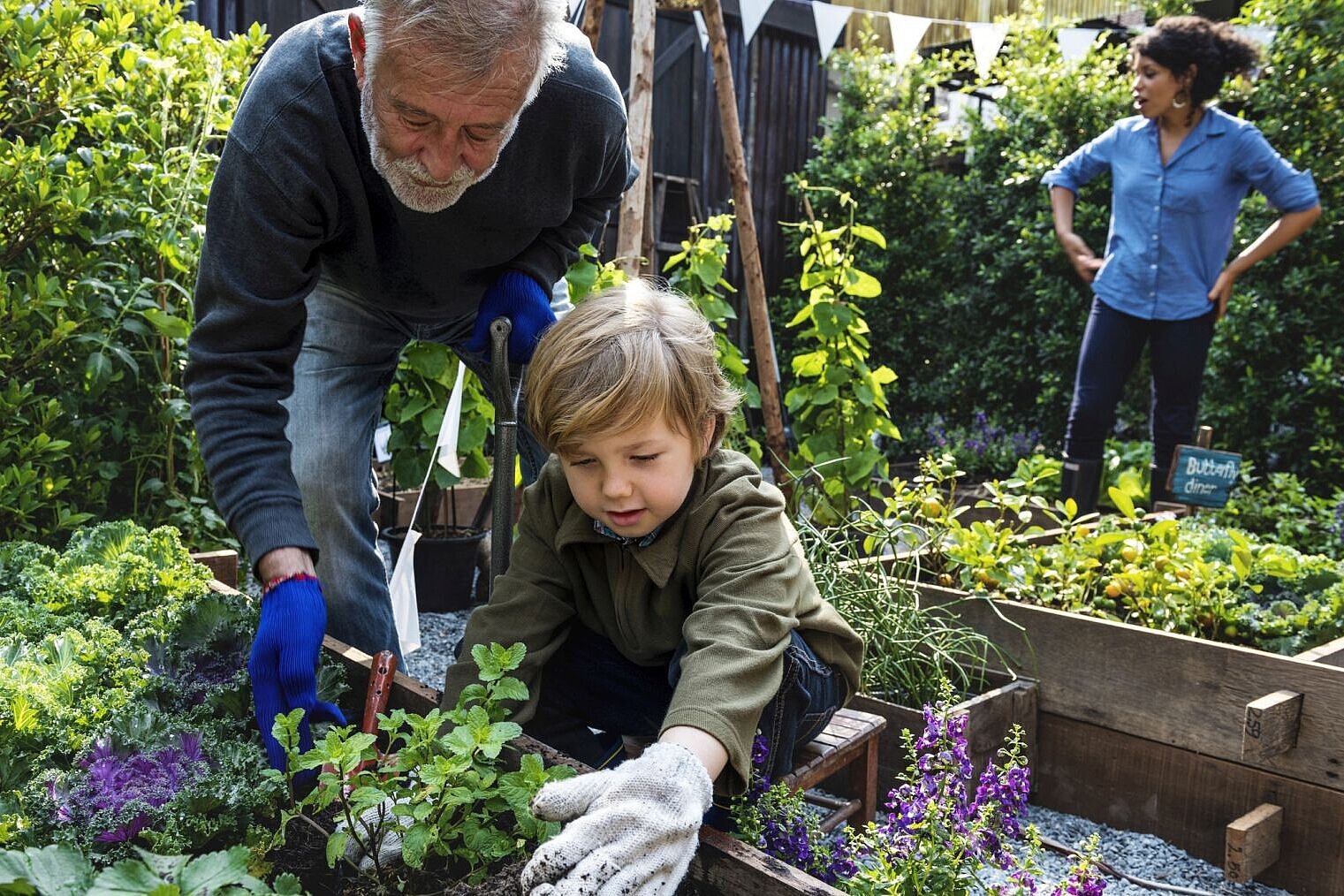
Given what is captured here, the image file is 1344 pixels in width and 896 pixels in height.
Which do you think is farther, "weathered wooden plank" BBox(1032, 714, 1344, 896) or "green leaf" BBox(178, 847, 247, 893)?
"weathered wooden plank" BBox(1032, 714, 1344, 896)

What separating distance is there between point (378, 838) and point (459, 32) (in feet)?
3.41

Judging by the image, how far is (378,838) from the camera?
1.29 metres

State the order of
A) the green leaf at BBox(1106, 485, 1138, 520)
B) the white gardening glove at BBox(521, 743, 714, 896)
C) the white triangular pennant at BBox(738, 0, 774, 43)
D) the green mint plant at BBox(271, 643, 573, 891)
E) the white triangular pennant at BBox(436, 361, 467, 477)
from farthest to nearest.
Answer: the white triangular pennant at BBox(738, 0, 774, 43), the green leaf at BBox(1106, 485, 1138, 520), the white triangular pennant at BBox(436, 361, 467, 477), the green mint plant at BBox(271, 643, 573, 891), the white gardening glove at BBox(521, 743, 714, 896)

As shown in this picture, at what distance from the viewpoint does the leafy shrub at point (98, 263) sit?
244 centimetres

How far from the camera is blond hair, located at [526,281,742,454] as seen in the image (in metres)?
1.45

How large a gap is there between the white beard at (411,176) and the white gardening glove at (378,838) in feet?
3.01

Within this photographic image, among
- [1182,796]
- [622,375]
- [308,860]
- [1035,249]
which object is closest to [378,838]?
[308,860]

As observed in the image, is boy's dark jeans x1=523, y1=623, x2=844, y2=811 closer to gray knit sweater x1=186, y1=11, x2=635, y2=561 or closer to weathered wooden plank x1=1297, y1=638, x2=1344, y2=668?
gray knit sweater x1=186, y1=11, x2=635, y2=561

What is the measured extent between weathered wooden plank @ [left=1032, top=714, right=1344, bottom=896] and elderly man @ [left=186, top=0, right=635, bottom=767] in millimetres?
1362

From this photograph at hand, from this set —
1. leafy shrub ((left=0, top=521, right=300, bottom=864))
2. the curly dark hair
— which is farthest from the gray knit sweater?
the curly dark hair

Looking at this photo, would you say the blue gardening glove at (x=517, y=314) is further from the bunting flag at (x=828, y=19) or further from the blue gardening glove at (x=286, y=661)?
the bunting flag at (x=828, y=19)

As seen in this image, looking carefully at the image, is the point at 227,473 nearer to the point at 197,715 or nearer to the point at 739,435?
the point at 197,715

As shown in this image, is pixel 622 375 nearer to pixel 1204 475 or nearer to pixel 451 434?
pixel 451 434

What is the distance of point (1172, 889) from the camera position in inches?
79.0
